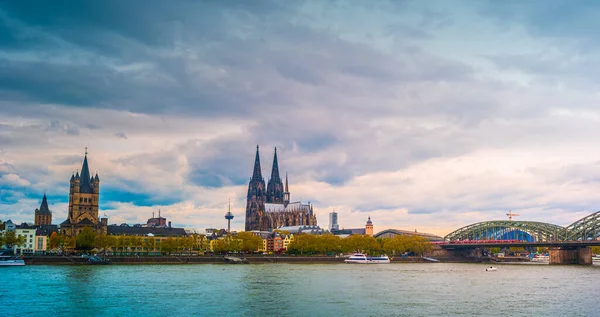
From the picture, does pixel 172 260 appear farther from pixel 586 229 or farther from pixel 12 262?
pixel 586 229

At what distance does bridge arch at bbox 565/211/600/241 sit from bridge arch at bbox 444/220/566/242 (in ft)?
11.3

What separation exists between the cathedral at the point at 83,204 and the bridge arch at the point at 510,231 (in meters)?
94.6

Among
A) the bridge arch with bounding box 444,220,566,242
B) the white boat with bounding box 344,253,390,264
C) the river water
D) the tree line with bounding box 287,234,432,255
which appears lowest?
the river water

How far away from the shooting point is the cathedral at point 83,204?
149 meters

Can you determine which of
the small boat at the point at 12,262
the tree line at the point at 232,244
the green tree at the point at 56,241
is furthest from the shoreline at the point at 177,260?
the green tree at the point at 56,241

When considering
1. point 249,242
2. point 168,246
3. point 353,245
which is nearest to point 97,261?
point 168,246

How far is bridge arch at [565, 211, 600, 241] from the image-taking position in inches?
5418

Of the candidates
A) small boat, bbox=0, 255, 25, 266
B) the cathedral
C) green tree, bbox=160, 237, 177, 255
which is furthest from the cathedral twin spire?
small boat, bbox=0, 255, 25, 266

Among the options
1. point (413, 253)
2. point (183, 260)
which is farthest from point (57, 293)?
point (413, 253)

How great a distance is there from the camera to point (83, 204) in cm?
15400

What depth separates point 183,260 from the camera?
106812mm

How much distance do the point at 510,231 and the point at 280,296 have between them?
12749 cm

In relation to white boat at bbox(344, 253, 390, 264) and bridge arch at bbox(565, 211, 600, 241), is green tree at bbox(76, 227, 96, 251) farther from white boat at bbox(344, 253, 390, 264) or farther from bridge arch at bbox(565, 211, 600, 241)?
bridge arch at bbox(565, 211, 600, 241)

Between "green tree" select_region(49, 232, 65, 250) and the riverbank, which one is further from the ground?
"green tree" select_region(49, 232, 65, 250)
